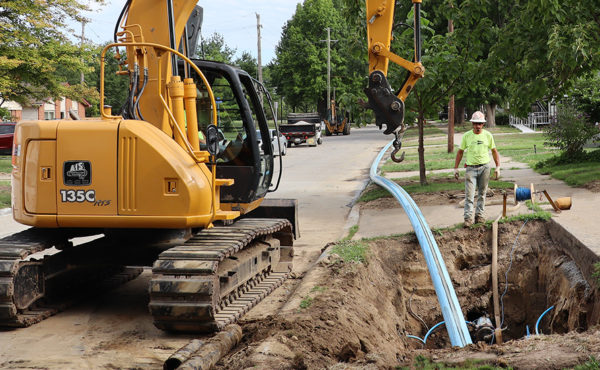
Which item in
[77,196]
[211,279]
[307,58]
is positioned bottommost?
[211,279]

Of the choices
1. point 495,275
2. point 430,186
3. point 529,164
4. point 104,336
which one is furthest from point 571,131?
point 104,336

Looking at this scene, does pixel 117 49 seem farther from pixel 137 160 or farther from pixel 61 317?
pixel 61 317

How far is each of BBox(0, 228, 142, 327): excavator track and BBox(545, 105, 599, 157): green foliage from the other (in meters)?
15.2

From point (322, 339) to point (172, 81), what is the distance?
10.3 feet

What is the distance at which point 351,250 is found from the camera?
35.1ft

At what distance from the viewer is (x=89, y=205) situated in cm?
753

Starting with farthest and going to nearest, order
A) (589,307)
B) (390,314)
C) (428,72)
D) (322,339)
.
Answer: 1. (428,72)
2. (390,314)
3. (589,307)
4. (322,339)

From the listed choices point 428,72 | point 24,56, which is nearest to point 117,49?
point 428,72

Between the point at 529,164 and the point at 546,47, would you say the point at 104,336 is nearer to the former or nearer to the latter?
the point at 546,47

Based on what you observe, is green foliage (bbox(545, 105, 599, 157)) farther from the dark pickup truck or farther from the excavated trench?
the dark pickup truck

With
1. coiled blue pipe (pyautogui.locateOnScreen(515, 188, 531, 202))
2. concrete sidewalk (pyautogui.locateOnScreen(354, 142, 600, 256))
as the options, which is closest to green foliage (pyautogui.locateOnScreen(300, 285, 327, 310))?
concrete sidewalk (pyautogui.locateOnScreen(354, 142, 600, 256))

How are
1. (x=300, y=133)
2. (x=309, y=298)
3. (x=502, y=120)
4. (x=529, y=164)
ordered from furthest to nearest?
(x=502, y=120)
(x=300, y=133)
(x=529, y=164)
(x=309, y=298)

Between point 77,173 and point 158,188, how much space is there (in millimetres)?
880

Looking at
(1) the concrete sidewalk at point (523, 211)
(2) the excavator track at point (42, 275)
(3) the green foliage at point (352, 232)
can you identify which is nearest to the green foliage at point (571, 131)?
(1) the concrete sidewalk at point (523, 211)
